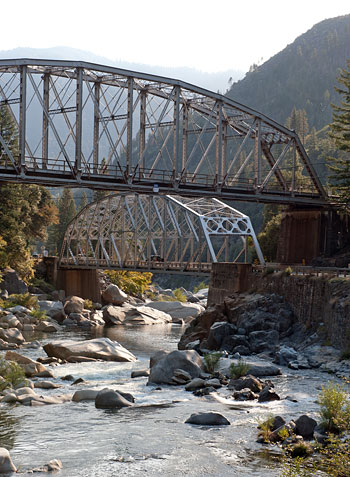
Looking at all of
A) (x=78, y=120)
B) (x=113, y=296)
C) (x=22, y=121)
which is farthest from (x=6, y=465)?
(x=113, y=296)

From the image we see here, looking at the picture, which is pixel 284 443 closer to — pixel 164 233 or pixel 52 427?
pixel 52 427

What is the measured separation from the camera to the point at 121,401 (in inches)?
1027

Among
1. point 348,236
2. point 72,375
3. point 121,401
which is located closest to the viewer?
point 121,401

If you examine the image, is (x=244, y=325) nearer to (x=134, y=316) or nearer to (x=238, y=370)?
(x=238, y=370)

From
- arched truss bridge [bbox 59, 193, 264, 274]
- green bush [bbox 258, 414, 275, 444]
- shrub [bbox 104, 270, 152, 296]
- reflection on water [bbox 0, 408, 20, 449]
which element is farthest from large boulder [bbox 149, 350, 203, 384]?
shrub [bbox 104, 270, 152, 296]

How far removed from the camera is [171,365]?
31484mm

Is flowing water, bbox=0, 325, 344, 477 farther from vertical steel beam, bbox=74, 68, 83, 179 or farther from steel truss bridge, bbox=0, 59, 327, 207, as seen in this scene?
steel truss bridge, bbox=0, 59, 327, 207

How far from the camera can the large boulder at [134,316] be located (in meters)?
65.8

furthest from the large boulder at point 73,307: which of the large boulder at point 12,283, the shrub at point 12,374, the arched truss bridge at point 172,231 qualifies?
the shrub at point 12,374

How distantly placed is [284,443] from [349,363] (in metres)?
13.2

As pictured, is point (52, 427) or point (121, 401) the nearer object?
point (52, 427)

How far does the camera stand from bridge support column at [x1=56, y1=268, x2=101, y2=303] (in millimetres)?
81500

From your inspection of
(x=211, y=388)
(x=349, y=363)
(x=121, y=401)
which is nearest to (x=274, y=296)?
(x=349, y=363)

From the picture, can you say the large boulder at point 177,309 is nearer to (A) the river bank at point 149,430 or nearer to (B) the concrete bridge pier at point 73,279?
(B) the concrete bridge pier at point 73,279
